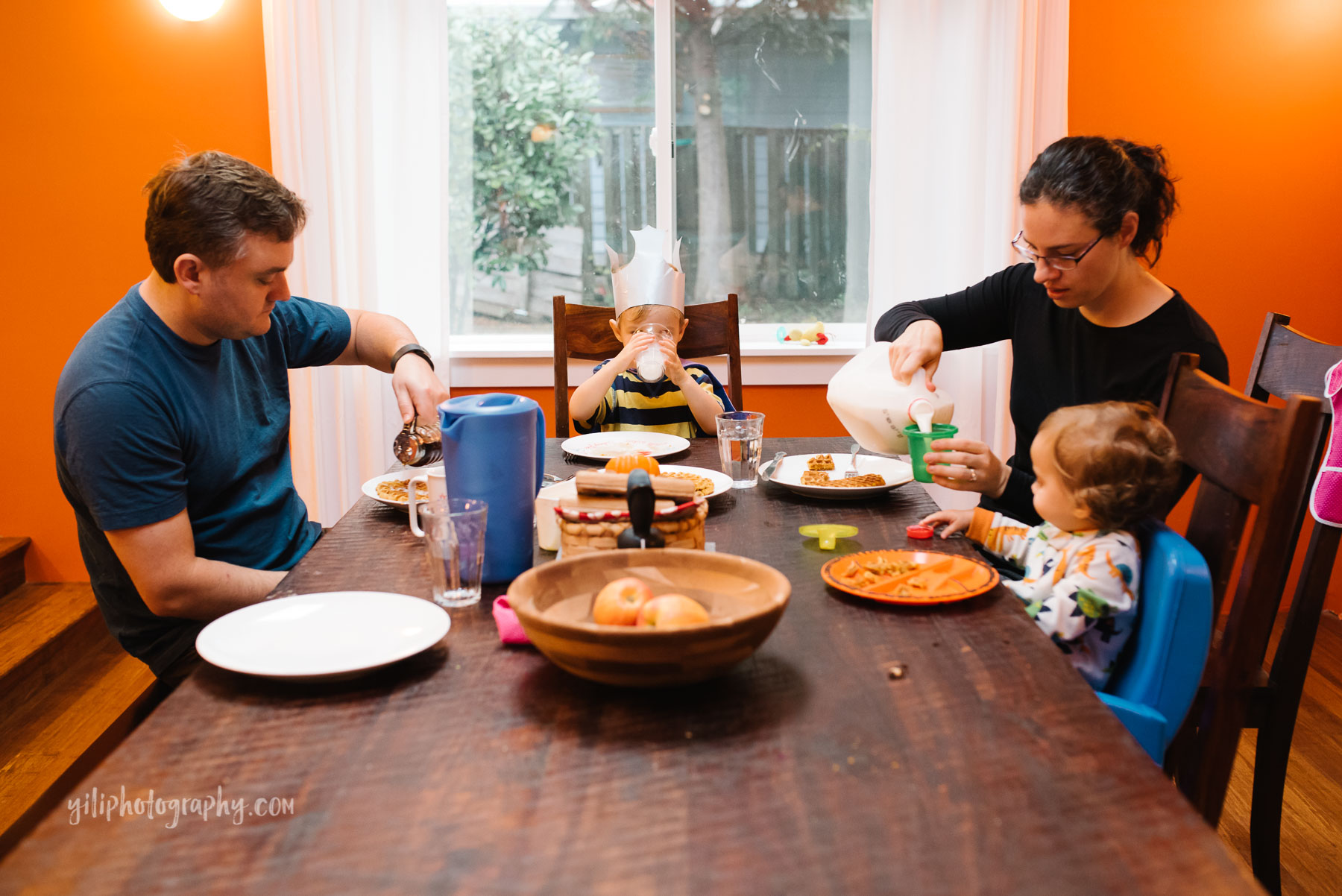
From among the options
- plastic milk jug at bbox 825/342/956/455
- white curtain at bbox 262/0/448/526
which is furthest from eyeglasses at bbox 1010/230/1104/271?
white curtain at bbox 262/0/448/526

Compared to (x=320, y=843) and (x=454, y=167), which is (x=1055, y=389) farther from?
(x=454, y=167)

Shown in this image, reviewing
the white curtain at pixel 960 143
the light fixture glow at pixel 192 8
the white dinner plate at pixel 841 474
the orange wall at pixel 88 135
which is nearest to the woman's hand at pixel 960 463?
the white dinner plate at pixel 841 474

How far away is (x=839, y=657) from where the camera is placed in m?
0.92

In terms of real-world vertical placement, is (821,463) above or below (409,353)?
below

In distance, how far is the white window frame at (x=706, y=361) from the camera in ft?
10.3

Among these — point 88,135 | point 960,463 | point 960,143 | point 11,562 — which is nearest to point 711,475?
point 960,463

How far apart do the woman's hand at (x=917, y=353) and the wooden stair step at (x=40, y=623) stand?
219 cm

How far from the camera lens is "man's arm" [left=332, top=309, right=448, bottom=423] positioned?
5.59 feet

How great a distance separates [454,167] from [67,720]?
198cm

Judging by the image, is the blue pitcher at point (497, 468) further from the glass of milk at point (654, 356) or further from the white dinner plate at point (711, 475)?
the glass of milk at point (654, 356)

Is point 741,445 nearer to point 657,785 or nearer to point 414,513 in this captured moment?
point 414,513

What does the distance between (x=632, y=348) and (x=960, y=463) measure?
0.92 meters

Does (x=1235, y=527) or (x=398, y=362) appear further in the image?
(x=398, y=362)

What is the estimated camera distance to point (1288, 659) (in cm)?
135
